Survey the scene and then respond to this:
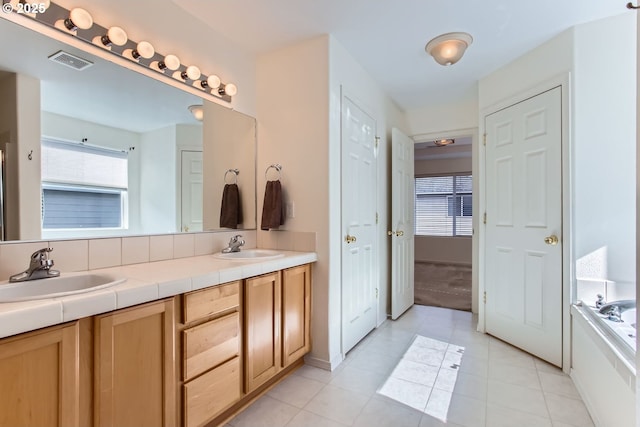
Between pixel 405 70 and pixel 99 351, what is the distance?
2.88 m

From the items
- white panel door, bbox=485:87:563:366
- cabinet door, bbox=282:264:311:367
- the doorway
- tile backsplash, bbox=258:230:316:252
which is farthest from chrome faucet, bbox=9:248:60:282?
the doorway

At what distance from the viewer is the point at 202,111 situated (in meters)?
2.12

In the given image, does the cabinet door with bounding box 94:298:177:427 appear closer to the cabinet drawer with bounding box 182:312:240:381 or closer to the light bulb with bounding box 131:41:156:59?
the cabinet drawer with bounding box 182:312:240:381

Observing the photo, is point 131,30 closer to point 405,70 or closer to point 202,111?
point 202,111

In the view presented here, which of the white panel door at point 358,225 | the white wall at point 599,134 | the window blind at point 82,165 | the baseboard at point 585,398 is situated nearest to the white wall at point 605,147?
the white wall at point 599,134

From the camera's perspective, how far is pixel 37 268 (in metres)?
1.24

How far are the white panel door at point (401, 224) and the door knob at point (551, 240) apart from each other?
1.33 metres

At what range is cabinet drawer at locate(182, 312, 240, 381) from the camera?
138 cm

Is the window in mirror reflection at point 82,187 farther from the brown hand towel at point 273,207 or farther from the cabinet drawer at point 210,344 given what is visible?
the brown hand towel at point 273,207

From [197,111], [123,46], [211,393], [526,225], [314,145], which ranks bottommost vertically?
[211,393]

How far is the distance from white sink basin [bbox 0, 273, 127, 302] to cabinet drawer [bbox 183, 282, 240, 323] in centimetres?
29

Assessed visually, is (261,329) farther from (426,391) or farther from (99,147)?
(99,147)

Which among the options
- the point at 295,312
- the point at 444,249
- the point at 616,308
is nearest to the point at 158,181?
the point at 295,312

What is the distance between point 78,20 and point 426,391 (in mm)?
2750
